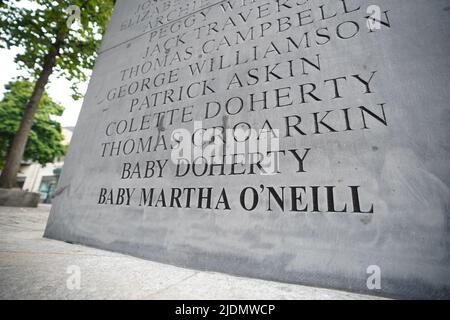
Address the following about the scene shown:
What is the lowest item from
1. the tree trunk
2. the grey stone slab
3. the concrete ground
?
the concrete ground

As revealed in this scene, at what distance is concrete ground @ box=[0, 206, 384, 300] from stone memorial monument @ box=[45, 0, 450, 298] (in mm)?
210

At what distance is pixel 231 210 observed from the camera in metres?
2.08

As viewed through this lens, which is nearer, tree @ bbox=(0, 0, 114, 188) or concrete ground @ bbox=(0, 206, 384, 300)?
concrete ground @ bbox=(0, 206, 384, 300)

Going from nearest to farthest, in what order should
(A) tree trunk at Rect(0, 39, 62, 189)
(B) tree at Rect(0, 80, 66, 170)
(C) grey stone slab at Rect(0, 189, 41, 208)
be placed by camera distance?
(C) grey stone slab at Rect(0, 189, 41, 208) < (A) tree trunk at Rect(0, 39, 62, 189) < (B) tree at Rect(0, 80, 66, 170)

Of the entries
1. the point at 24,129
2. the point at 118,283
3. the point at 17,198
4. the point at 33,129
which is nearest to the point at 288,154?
the point at 118,283

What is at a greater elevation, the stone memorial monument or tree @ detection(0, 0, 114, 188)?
tree @ detection(0, 0, 114, 188)

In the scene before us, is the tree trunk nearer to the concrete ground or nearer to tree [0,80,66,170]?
tree [0,80,66,170]

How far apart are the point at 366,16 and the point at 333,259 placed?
2286 millimetres

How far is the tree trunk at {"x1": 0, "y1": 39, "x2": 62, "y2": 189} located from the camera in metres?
8.78

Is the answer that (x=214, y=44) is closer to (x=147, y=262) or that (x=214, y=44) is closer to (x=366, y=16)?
(x=366, y=16)

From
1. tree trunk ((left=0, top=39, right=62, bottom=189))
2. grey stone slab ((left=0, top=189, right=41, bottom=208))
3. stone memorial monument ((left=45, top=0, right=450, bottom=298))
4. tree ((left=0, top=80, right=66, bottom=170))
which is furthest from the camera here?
tree ((left=0, top=80, right=66, bottom=170))

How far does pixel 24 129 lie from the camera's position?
925cm

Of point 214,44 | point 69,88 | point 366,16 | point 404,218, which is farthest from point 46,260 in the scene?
point 69,88

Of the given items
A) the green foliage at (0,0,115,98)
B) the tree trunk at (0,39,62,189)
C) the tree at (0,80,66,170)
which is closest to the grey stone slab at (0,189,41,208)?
the tree trunk at (0,39,62,189)
